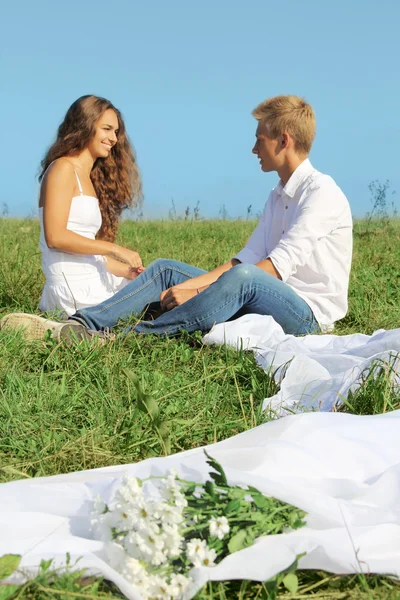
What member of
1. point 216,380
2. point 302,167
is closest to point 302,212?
point 302,167

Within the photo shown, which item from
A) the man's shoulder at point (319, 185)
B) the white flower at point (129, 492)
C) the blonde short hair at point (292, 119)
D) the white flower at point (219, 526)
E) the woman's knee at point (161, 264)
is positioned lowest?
the white flower at point (219, 526)

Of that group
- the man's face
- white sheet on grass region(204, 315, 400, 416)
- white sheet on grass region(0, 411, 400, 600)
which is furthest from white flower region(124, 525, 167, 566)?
the man's face

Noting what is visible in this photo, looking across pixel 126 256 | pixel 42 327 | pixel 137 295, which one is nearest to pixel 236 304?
pixel 137 295

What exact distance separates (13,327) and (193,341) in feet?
3.60

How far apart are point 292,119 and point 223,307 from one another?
1.27 m

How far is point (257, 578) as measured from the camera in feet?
6.52

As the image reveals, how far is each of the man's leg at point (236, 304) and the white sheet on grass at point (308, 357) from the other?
128mm

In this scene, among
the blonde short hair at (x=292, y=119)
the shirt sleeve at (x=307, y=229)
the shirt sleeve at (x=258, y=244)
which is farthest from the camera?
the shirt sleeve at (x=258, y=244)

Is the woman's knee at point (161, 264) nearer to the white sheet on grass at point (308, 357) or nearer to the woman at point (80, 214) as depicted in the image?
the woman at point (80, 214)

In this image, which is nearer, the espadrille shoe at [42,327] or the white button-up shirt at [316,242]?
the espadrille shoe at [42,327]

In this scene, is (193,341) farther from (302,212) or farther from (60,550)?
(60,550)

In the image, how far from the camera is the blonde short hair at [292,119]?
16.0 ft

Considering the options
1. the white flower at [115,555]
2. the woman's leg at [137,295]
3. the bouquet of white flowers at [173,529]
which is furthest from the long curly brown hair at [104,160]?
the white flower at [115,555]

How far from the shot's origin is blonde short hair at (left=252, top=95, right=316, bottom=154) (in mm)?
4863
